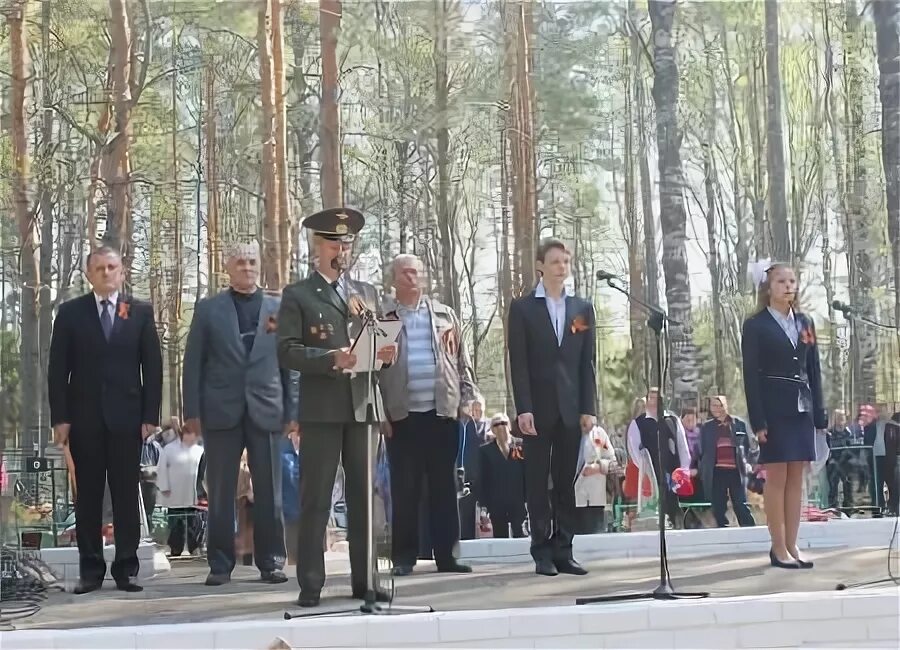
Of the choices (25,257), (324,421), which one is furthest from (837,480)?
(25,257)

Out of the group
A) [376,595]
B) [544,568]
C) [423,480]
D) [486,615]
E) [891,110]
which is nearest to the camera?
[486,615]

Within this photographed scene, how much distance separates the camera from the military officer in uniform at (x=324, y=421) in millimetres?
5707

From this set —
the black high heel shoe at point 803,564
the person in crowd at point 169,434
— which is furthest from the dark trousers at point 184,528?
the black high heel shoe at point 803,564

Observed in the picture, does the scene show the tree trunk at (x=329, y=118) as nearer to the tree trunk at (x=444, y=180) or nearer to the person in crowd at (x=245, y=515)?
the tree trunk at (x=444, y=180)

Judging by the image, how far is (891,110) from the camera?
Answer: 6695mm

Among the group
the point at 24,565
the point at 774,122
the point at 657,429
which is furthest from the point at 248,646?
the point at 774,122

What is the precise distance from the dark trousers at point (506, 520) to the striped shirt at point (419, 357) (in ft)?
1.95

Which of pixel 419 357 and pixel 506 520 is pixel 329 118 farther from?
pixel 506 520

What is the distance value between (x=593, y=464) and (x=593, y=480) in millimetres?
76

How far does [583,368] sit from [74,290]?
2.40 meters

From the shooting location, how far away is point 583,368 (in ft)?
20.6

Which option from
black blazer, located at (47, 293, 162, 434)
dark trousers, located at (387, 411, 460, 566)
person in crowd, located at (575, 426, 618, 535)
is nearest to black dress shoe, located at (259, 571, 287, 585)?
dark trousers, located at (387, 411, 460, 566)

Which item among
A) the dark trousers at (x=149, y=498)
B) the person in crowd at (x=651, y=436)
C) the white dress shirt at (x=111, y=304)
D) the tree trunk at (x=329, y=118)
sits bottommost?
the dark trousers at (x=149, y=498)

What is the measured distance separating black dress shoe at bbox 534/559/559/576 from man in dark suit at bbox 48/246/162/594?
183cm
